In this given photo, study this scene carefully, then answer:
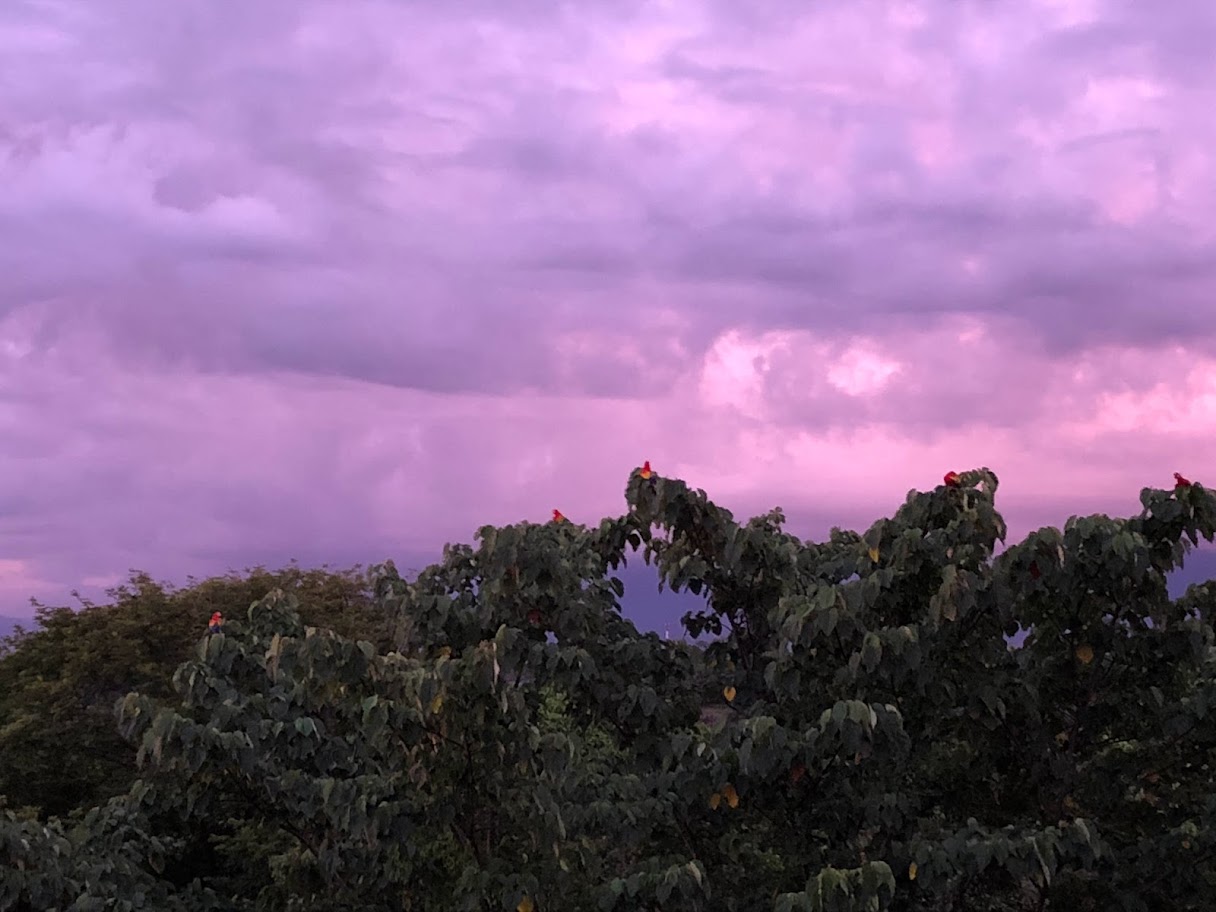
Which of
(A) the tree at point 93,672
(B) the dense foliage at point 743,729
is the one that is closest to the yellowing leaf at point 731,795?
(B) the dense foliage at point 743,729

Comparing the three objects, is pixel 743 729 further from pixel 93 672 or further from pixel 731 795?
pixel 93 672

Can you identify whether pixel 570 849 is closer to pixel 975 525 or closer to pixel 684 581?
pixel 684 581

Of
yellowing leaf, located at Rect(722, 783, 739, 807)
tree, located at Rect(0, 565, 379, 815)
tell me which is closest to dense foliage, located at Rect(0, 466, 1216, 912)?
yellowing leaf, located at Rect(722, 783, 739, 807)

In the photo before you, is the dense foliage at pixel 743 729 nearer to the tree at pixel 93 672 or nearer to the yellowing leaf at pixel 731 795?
the yellowing leaf at pixel 731 795

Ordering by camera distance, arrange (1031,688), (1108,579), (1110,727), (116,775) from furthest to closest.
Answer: (116,775)
(1110,727)
(1031,688)
(1108,579)

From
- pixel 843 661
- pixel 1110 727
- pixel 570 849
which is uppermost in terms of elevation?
pixel 843 661

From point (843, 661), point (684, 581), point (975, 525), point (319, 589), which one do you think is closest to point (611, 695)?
point (684, 581)

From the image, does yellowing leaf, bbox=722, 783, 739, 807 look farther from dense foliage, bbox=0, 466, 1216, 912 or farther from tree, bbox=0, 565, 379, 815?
tree, bbox=0, 565, 379, 815

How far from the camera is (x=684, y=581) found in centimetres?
826

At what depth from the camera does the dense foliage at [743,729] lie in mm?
6914

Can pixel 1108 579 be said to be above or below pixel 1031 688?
above

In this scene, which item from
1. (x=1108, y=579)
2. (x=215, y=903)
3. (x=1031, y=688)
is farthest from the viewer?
(x=215, y=903)

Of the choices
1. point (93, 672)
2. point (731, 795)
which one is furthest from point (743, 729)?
point (93, 672)

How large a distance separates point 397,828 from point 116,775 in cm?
1623
